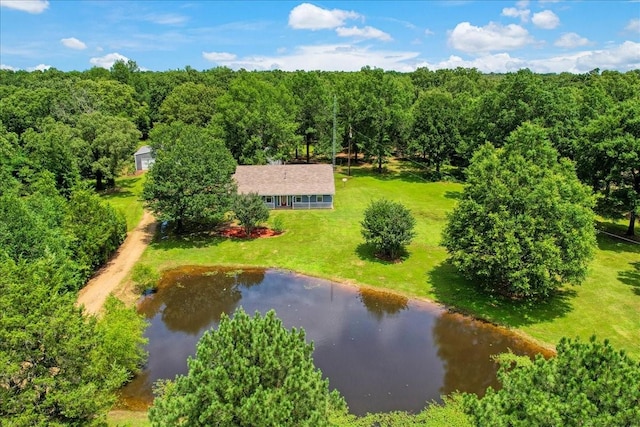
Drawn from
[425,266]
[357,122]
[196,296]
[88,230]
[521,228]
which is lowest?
[196,296]

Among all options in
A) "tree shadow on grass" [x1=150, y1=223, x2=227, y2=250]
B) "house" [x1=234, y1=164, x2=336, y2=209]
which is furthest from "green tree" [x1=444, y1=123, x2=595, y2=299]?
"tree shadow on grass" [x1=150, y1=223, x2=227, y2=250]

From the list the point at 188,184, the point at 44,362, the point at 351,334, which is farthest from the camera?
the point at 188,184

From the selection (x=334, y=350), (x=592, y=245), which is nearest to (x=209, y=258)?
(x=334, y=350)

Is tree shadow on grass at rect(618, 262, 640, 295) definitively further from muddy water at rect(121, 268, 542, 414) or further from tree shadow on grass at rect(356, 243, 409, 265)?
tree shadow on grass at rect(356, 243, 409, 265)

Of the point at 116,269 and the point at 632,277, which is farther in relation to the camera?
the point at 116,269

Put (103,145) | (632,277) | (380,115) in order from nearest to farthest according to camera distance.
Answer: (632,277)
(103,145)
(380,115)

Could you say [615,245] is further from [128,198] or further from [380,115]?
[128,198]

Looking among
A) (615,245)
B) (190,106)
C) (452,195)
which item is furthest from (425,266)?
(190,106)

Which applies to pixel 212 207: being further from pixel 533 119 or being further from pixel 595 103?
pixel 595 103
